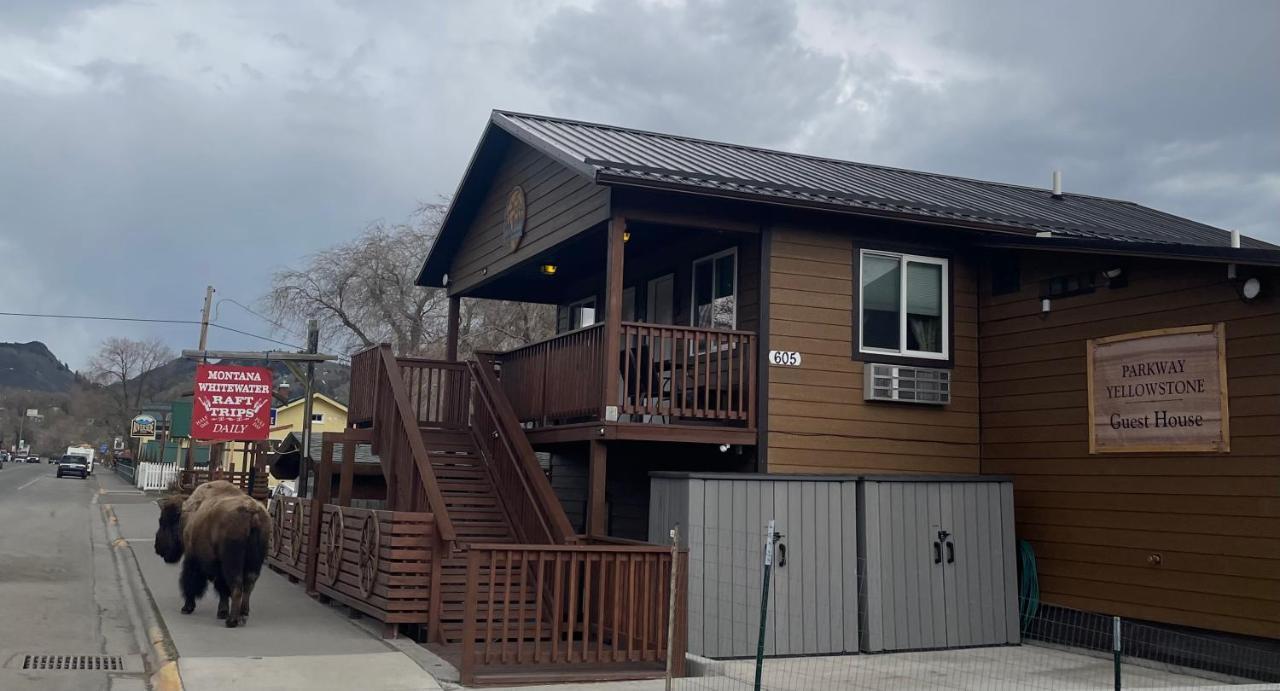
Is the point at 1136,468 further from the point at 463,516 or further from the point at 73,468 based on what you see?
the point at 73,468

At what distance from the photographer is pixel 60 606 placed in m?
13.7

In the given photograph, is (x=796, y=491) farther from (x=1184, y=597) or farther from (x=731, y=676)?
(x=1184, y=597)

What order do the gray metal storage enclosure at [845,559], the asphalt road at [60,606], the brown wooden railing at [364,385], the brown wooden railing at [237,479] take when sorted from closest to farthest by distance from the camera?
1. the asphalt road at [60,606]
2. the gray metal storage enclosure at [845,559]
3. the brown wooden railing at [364,385]
4. the brown wooden railing at [237,479]

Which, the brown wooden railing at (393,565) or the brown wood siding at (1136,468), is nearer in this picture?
the brown wood siding at (1136,468)

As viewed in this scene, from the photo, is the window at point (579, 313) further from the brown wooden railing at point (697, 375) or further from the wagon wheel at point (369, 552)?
the wagon wheel at point (369, 552)

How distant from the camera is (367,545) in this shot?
12.1 metres

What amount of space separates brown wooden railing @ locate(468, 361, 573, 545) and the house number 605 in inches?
114

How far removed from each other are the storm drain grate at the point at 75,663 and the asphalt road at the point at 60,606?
102mm

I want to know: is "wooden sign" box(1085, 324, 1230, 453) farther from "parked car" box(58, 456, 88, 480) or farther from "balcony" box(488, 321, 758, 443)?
"parked car" box(58, 456, 88, 480)

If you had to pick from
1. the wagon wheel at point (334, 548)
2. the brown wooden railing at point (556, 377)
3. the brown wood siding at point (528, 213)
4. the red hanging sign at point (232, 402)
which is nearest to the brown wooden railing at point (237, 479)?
the red hanging sign at point (232, 402)

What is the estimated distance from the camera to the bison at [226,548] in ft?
38.5

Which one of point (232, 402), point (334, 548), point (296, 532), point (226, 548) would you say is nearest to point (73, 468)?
point (232, 402)

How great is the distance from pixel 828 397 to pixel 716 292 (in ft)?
7.32

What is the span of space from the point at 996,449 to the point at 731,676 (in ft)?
17.8
